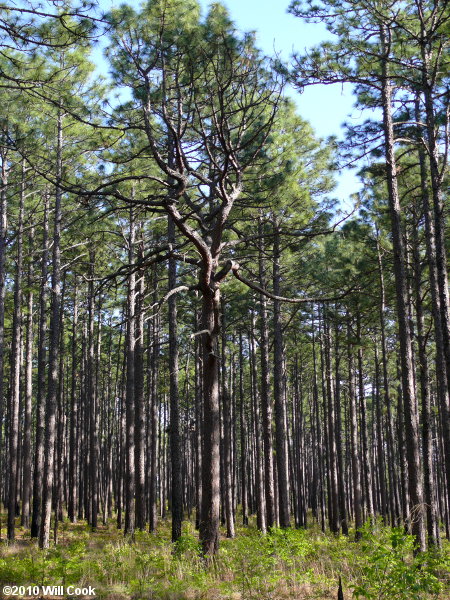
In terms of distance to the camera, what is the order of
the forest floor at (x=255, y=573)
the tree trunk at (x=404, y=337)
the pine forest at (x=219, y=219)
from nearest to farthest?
the forest floor at (x=255, y=573), the pine forest at (x=219, y=219), the tree trunk at (x=404, y=337)

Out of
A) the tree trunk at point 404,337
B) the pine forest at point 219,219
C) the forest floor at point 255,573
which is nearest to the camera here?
the forest floor at point 255,573

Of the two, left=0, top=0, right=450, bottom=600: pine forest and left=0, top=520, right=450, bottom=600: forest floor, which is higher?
left=0, top=0, right=450, bottom=600: pine forest

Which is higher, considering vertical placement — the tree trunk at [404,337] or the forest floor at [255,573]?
the tree trunk at [404,337]

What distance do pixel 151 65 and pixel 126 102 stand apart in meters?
1.65

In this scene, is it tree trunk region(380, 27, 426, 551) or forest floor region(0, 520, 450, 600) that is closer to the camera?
forest floor region(0, 520, 450, 600)

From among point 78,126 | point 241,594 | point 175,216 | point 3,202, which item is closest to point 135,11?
point 175,216

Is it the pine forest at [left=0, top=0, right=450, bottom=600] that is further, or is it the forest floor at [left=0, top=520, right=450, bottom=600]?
the pine forest at [left=0, top=0, right=450, bottom=600]

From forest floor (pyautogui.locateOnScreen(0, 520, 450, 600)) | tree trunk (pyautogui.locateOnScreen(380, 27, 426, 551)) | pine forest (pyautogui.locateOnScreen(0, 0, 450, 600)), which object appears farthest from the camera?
tree trunk (pyautogui.locateOnScreen(380, 27, 426, 551))

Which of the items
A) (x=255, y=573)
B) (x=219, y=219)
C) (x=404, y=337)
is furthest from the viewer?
(x=404, y=337)

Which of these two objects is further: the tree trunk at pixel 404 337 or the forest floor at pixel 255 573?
the tree trunk at pixel 404 337

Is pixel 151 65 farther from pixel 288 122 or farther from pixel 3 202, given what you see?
pixel 3 202

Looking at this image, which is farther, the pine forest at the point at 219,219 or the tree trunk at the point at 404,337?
the tree trunk at the point at 404,337

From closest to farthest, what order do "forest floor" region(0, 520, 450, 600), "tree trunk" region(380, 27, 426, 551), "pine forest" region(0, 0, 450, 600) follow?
1. "forest floor" region(0, 520, 450, 600)
2. "pine forest" region(0, 0, 450, 600)
3. "tree trunk" region(380, 27, 426, 551)

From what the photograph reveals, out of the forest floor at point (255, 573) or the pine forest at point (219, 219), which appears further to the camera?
the pine forest at point (219, 219)
